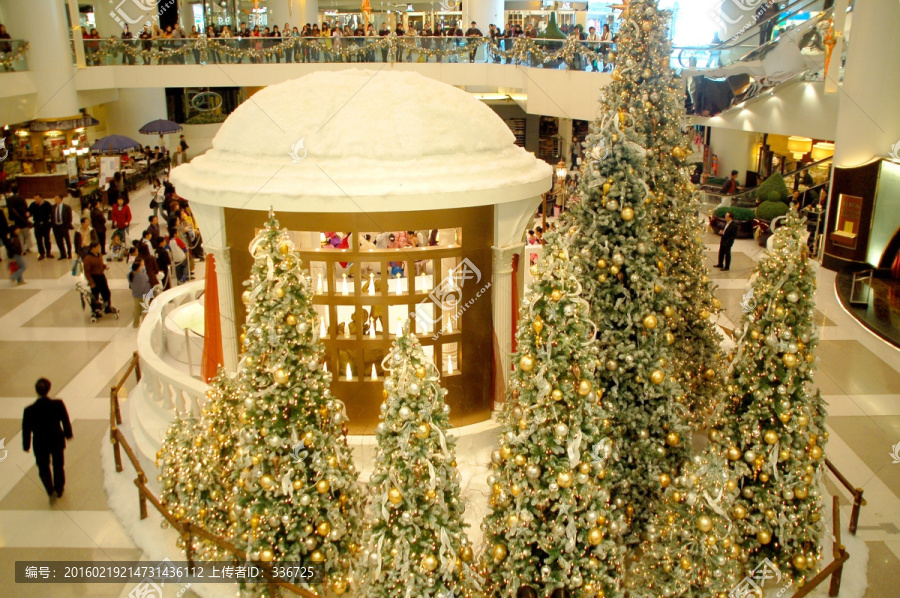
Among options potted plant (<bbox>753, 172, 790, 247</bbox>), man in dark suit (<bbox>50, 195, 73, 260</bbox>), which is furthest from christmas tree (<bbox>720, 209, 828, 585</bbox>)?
man in dark suit (<bbox>50, 195, 73, 260</bbox>)

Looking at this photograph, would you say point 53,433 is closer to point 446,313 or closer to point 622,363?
point 446,313

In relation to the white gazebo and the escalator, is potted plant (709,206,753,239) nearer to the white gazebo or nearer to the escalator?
the escalator

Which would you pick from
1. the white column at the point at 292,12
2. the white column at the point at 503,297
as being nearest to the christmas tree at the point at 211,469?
the white column at the point at 503,297

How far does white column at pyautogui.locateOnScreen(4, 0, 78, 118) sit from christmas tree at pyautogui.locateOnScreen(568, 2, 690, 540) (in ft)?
71.9

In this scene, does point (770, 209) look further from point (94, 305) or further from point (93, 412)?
point (93, 412)

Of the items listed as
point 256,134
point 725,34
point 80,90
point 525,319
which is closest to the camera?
point 525,319

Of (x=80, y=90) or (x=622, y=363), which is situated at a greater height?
(x=80, y=90)

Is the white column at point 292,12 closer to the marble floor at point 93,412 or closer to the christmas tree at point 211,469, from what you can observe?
the marble floor at point 93,412

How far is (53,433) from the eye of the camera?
7.40 meters

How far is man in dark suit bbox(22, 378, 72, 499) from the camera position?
23.8 ft

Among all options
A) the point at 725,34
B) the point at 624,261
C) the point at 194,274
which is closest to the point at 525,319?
the point at 624,261

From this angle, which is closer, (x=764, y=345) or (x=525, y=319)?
(x=525, y=319)

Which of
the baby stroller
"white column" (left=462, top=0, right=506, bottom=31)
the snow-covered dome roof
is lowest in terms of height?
the baby stroller

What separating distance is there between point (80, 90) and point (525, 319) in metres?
24.7
